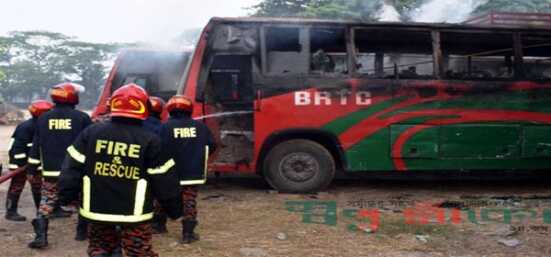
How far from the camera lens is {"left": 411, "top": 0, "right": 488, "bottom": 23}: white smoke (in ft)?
48.3

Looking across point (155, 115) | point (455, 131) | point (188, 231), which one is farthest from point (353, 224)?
point (455, 131)

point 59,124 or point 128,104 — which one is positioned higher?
point 128,104

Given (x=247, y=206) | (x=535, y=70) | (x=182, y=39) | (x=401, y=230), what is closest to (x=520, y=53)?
(x=535, y=70)

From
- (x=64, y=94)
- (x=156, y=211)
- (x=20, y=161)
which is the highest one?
(x=64, y=94)

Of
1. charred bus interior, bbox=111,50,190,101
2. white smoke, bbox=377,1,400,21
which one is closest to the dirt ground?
charred bus interior, bbox=111,50,190,101

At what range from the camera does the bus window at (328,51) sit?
837 centimetres

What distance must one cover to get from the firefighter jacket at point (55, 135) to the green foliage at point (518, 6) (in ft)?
53.5

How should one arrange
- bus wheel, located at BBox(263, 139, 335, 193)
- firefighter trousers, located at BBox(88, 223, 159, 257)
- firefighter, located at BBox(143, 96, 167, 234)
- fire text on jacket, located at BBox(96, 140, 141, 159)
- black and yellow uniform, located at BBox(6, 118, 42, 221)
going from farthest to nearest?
1. bus wheel, located at BBox(263, 139, 335, 193)
2. black and yellow uniform, located at BBox(6, 118, 42, 221)
3. firefighter, located at BBox(143, 96, 167, 234)
4. firefighter trousers, located at BBox(88, 223, 159, 257)
5. fire text on jacket, located at BBox(96, 140, 141, 159)

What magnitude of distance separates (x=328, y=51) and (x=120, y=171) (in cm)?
548

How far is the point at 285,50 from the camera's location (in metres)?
8.37

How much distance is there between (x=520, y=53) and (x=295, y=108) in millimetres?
3598

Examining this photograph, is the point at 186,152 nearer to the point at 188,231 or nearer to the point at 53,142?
the point at 188,231

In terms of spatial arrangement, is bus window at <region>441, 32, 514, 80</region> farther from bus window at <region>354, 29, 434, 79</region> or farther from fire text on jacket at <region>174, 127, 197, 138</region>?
fire text on jacket at <region>174, 127, 197, 138</region>

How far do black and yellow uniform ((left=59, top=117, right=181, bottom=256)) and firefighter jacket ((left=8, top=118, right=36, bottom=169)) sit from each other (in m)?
3.12
